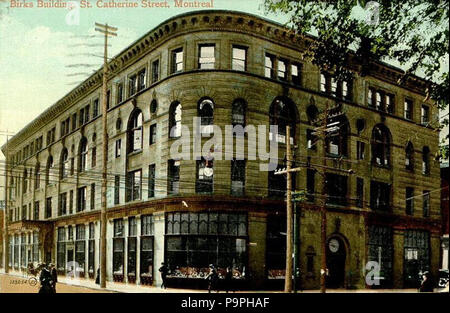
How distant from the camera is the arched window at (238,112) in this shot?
26.0m

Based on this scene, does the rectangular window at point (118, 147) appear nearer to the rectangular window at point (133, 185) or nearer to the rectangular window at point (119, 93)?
the rectangular window at point (133, 185)

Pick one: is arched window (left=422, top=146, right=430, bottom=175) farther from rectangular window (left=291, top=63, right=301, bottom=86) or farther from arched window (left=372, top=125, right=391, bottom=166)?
rectangular window (left=291, top=63, right=301, bottom=86)

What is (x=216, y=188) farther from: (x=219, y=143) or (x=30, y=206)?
(x=30, y=206)

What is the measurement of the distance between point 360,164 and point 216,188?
720cm

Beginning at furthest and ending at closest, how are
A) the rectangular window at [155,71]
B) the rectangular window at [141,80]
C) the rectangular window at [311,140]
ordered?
the rectangular window at [141,80] < the rectangular window at [155,71] < the rectangular window at [311,140]

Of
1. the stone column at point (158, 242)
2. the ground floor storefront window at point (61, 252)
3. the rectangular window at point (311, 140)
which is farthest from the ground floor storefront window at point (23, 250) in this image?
the rectangular window at point (311, 140)

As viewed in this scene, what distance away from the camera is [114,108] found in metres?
29.1

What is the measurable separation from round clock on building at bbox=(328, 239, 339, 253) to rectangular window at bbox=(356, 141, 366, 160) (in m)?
5.25

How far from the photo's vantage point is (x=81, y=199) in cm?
3181

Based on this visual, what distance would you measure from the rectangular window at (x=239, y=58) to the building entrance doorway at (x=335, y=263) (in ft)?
35.0

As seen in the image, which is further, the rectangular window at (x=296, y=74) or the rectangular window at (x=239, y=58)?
the rectangular window at (x=296, y=74)

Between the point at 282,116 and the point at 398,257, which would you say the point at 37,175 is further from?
the point at 398,257

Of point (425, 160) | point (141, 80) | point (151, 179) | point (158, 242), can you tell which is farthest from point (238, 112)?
point (425, 160)

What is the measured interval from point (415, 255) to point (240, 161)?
1186cm
